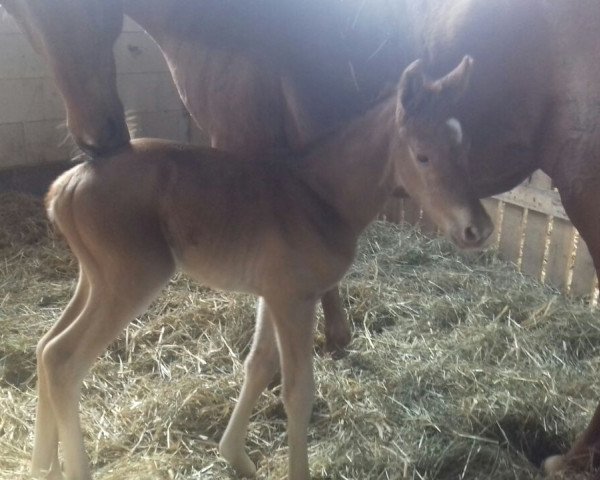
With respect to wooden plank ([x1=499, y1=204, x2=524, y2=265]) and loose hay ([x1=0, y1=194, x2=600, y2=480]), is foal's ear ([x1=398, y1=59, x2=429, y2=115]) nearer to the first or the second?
loose hay ([x1=0, y1=194, x2=600, y2=480])

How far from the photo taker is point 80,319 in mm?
1651

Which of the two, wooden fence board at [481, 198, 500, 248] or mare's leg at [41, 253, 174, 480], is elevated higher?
mare's leg at [41, 253, 174, 480]

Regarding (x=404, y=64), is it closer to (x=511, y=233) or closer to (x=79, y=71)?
(x=79, y=71)

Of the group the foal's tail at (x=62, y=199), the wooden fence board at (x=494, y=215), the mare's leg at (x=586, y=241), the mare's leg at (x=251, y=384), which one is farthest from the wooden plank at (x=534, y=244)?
the foal's tail at (x=62, y=199)

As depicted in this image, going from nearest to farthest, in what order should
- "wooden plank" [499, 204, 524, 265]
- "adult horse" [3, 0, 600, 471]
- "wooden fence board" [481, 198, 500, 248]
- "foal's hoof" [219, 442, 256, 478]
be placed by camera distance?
1. "adult horse" [3, 0, 600, 471]
2. "foal's hoof" [219, 442, 256, 478]
3. "wooden plank" [499, 204, 524, 265]
4. "wooden fence board" [481, 198, 500, 248]

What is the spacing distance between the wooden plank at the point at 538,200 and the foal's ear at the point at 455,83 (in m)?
2.15

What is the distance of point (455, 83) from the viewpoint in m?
1.53

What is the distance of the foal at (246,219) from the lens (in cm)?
154

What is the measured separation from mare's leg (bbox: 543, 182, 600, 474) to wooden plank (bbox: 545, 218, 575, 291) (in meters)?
1.66

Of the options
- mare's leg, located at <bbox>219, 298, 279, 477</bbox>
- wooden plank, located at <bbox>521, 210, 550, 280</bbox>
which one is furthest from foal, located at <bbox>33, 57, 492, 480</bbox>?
wooden plank, located at <bbox>521, 210, 550, 280</bbox>

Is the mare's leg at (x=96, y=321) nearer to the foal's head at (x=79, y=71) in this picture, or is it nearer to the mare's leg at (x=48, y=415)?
the mare's leg at (x=48, y=415)

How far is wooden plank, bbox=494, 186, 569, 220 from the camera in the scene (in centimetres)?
351

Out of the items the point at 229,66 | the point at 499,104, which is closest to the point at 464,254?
the point at 499,104

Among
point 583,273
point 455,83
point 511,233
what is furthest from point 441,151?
point 511,233
